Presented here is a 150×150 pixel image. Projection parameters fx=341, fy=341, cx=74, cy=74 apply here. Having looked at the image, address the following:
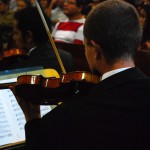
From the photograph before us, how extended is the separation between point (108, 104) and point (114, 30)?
0.26m

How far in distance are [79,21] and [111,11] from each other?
2.68 meters

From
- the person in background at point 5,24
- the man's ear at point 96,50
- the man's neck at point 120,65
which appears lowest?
the person in background at point 5,24

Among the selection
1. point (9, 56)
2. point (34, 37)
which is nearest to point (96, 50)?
point (9, 56)

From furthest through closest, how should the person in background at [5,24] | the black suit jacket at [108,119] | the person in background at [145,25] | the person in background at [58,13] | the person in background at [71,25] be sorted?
the person in background at [58,13]
the person in background at [5,24]
the person in background at [71,25]
the person in background at [145,25]
the black suit jacket at [108,119]

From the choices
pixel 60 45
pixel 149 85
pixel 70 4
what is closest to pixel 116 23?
pixel 149 85

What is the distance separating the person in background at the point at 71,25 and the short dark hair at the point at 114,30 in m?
2.49

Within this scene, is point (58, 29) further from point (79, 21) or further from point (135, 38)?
point (135, 38)

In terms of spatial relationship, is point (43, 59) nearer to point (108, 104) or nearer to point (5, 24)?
point (108, 104)

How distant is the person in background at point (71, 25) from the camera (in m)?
3.71

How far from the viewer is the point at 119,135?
100cm

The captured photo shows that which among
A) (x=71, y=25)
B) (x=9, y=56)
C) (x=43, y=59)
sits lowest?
(x=71, y=25)

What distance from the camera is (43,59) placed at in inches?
90.4

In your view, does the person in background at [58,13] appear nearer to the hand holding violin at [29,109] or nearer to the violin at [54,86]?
the violin at [54,86]

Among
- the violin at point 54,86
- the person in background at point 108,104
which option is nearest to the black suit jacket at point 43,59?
the violin at point 54,86
